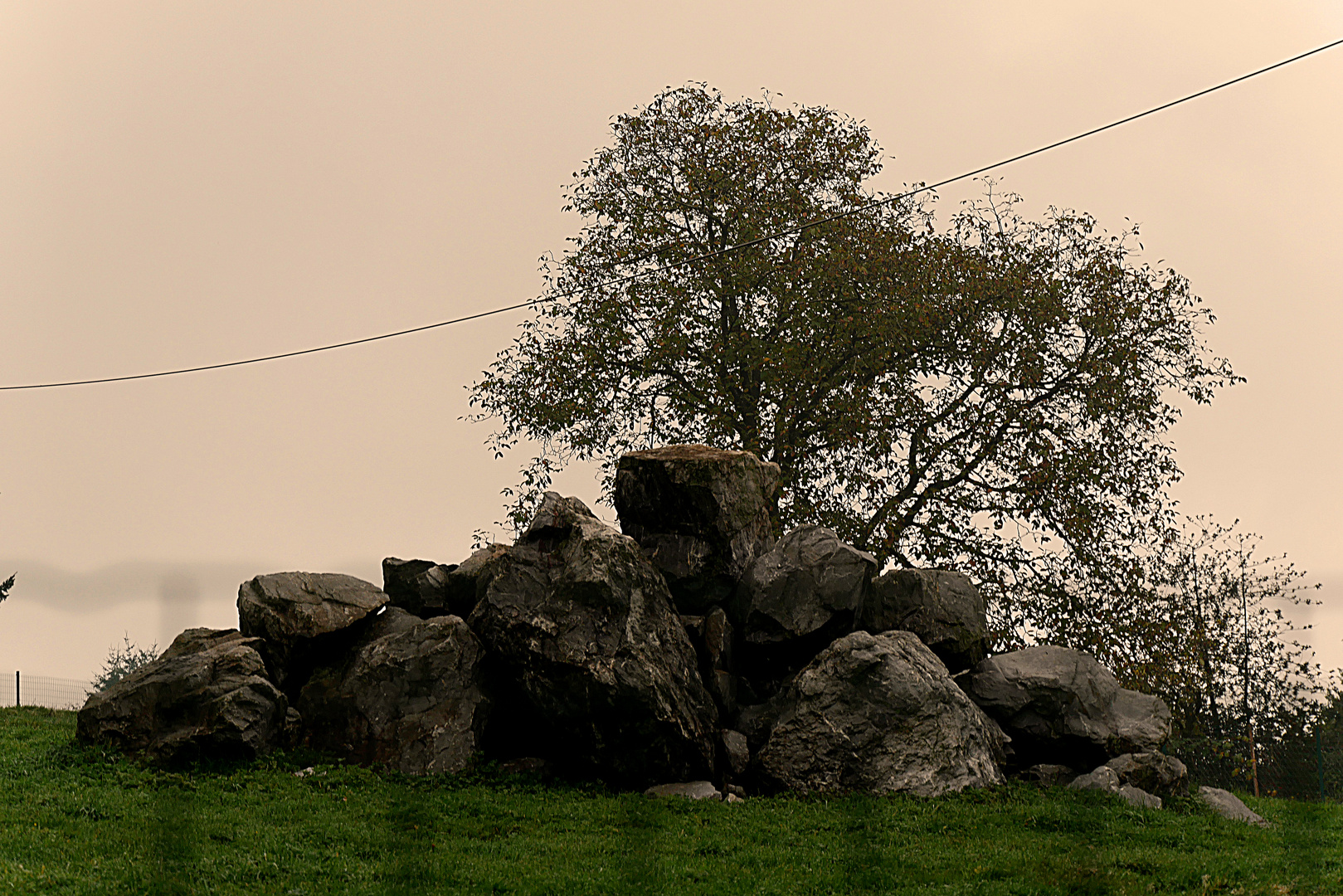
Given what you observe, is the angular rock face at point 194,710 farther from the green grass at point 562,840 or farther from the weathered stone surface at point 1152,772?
the weathered stone surface at point 1152,772

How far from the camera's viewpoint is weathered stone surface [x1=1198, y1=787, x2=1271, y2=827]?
2055 centimetres

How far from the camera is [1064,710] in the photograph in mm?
22031

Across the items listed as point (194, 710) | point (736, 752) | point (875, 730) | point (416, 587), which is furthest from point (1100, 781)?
point (194, 710)

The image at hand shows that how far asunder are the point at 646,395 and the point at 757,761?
46.8 feet

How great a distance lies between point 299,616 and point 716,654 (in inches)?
283

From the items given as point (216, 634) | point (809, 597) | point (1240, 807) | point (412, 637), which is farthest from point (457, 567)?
point (1240, 807)

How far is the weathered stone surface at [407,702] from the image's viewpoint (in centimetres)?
2045

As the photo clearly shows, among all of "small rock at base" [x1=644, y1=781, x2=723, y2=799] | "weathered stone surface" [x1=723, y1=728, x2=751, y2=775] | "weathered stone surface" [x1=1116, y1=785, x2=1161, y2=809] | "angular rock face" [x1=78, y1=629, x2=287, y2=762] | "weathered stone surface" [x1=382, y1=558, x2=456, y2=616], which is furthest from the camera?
"weathered stone surface" [x1=382, y1=558, x2=456, y2=616]

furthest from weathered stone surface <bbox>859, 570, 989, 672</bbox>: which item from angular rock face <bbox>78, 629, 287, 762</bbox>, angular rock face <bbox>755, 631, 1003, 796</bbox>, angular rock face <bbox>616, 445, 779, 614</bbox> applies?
angular rock face <bbox>78, 629, 287, 762</bbox>

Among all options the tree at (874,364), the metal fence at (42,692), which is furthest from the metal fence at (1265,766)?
the metal fence at (42,692)

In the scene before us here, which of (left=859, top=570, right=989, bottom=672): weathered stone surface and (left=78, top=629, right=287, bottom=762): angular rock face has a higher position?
(left=859, top=570, right=989, bottom=672): weathered stone surface

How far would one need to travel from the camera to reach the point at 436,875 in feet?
47.2

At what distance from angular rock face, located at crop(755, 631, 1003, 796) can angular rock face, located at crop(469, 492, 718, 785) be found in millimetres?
1454

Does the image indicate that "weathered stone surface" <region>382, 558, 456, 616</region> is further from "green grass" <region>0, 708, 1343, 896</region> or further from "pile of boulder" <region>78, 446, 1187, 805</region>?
"green grass" <region>0, 708, 1343, 896</region>
